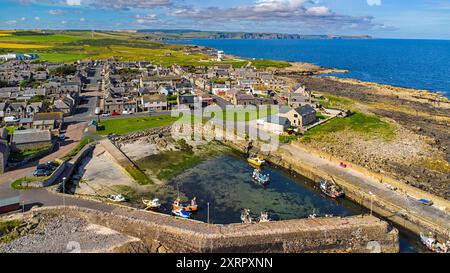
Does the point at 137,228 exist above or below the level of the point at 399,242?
above

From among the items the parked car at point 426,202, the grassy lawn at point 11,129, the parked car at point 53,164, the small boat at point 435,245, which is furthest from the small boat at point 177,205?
the grassy lawn at point 11,129

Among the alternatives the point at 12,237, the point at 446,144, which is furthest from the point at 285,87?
the point at 12,237

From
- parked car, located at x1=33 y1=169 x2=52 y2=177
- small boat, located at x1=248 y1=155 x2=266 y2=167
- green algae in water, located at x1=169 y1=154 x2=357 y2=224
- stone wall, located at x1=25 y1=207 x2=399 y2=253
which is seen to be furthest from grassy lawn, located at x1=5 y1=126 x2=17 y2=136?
small boat, located at x1=248 y1=155 x2=266 y2=167

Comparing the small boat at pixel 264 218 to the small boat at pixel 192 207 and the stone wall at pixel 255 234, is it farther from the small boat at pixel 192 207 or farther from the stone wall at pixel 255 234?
the small boat at pixel 192 207

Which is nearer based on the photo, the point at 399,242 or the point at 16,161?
the point at 399,242

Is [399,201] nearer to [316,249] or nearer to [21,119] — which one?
[316,249]
